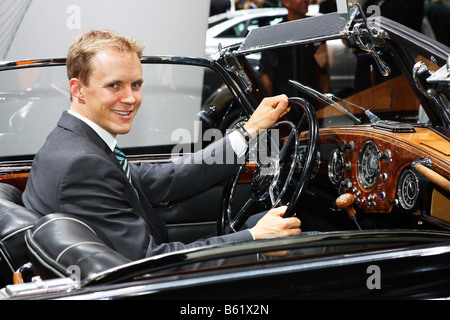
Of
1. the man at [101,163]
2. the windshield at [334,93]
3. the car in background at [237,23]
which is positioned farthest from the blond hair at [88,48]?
the car in background at [237,23]

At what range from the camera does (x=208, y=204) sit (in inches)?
113

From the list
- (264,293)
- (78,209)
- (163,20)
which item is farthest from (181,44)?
(264,293)

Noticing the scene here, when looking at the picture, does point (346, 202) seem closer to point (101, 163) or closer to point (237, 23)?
point (101, 163)

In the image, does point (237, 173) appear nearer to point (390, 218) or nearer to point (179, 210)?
point (179, 210)

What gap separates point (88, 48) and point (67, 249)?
722 millimetres

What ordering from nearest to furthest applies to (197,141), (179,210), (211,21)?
(179,210) → (197,141) → (211,21)

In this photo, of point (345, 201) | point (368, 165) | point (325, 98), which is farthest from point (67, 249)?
point (325, 98)

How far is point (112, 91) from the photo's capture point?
190cm

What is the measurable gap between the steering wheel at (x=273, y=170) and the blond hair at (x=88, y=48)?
2.31 ft

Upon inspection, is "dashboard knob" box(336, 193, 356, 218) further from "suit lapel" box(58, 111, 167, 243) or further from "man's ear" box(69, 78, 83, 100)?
"man's ear" box(69, 78, 83, 100)

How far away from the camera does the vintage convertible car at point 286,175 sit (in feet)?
4.44

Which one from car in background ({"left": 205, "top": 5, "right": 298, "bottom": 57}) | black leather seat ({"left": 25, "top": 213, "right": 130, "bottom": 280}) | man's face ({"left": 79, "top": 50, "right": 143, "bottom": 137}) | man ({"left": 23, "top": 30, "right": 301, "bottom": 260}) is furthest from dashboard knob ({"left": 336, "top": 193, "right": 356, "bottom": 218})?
car in background ({"left": 205, "top": 5, "right": 298, "bottom": 57})

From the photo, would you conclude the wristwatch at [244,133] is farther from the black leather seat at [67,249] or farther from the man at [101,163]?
the black leather seat at [67,249]

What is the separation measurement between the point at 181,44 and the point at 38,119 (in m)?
2.11
